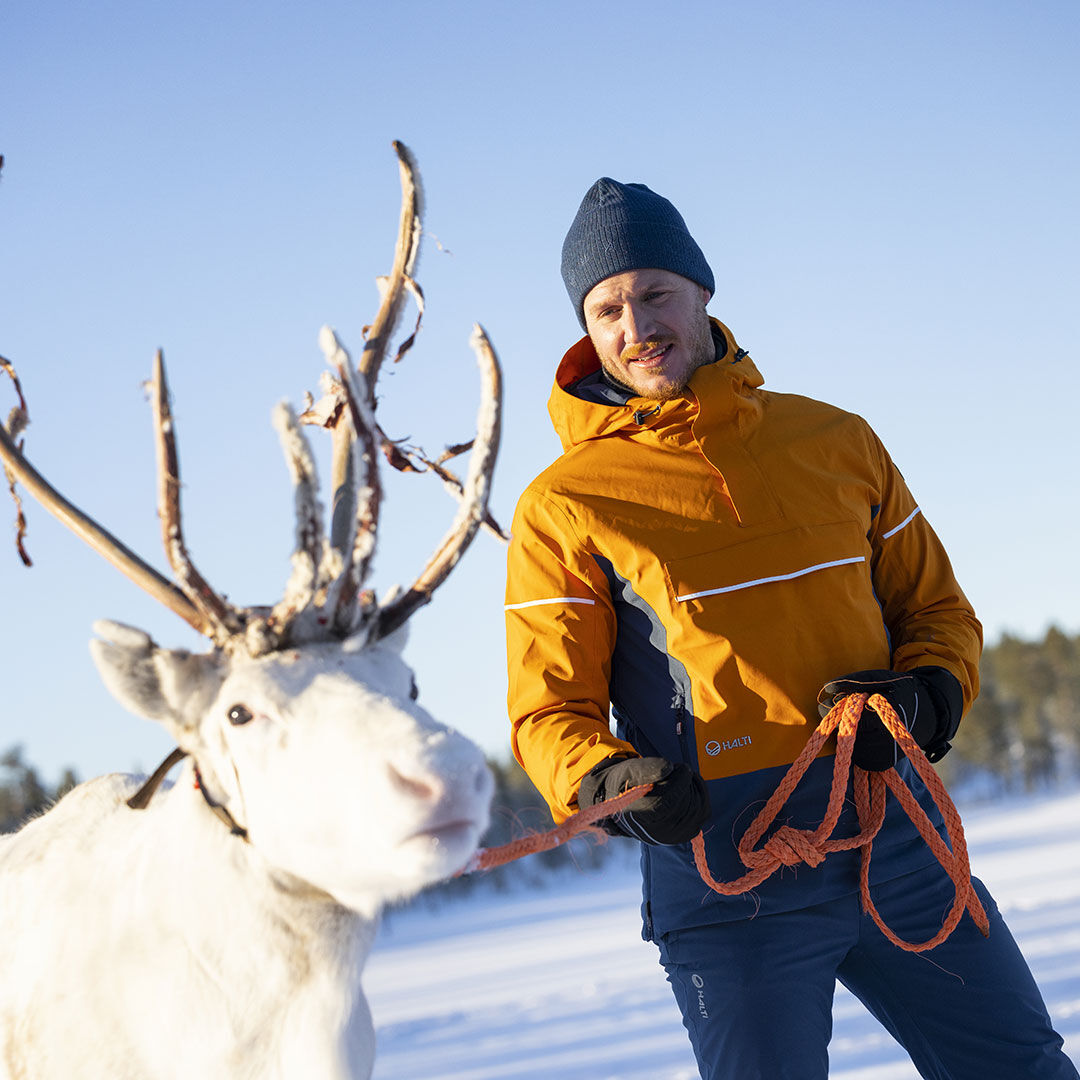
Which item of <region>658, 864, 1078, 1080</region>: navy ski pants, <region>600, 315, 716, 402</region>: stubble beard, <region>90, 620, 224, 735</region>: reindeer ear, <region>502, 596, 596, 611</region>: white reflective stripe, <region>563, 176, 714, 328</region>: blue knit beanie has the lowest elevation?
<region>658, 864, 1078, 1080</region>: navy ski pants

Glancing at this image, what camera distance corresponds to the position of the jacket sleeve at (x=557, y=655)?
2.52 m

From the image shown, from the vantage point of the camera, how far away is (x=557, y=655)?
261 cm

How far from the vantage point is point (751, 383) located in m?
2.92

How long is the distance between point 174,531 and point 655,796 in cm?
119

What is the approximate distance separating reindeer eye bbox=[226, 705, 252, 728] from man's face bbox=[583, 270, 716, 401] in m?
1.40

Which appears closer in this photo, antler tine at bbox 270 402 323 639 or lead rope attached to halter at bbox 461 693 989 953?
antler tine at bbox 270 402 323 639

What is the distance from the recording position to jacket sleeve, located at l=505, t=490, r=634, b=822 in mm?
2516

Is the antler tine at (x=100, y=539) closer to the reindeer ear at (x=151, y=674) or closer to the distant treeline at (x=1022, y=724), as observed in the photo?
the reindeer ear at (x=151, y=674)

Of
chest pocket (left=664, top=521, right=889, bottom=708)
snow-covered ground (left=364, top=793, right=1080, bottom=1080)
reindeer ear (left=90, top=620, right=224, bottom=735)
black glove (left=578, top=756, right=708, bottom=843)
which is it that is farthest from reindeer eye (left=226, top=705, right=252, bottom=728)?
snow-covered ground (left=364, top=793, right=1080, bottom=1080)

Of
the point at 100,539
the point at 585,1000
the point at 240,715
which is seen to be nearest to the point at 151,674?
the point at 240,715

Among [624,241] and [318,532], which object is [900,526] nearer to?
[624,241]

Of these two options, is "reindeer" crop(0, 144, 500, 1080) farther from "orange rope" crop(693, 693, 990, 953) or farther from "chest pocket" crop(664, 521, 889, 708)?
"orange rope" crop(693, 693, 990, 953)

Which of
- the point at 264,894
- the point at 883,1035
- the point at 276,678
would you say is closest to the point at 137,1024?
the point at 264,894

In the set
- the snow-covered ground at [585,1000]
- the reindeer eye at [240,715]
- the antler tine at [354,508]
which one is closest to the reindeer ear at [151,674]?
the reindeer eye at [240,715]
